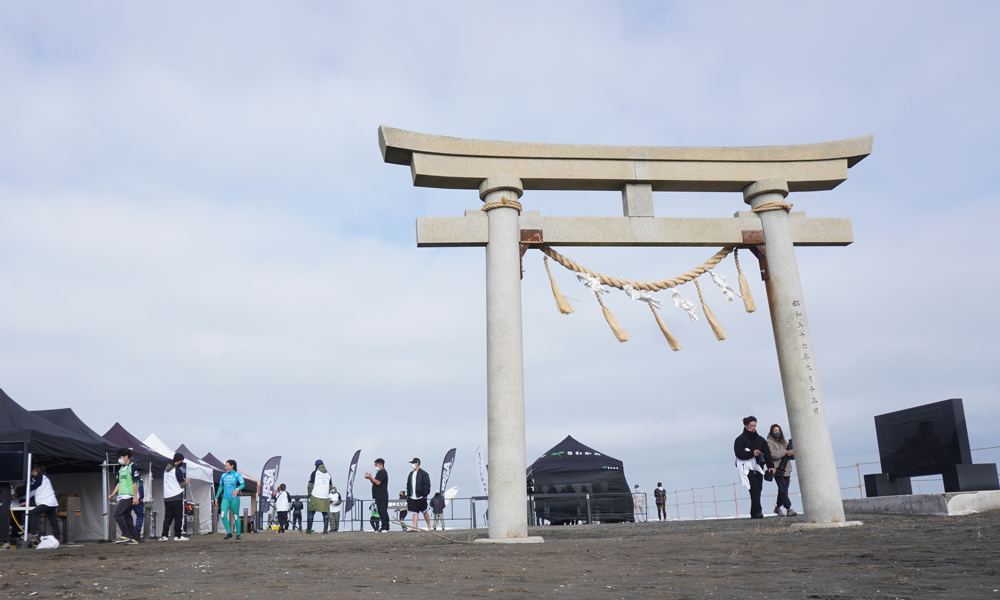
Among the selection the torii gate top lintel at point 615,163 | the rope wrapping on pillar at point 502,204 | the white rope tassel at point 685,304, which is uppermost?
the torii gate top lintel at point 615,163

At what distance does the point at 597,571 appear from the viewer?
17.4ft

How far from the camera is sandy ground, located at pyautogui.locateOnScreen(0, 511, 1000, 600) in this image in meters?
4.25

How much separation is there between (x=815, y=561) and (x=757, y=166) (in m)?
6.19

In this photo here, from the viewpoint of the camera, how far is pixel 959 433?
1159cm

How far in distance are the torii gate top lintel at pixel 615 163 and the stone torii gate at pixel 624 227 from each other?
1 centimetres

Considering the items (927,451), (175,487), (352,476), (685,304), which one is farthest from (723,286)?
(352,476)

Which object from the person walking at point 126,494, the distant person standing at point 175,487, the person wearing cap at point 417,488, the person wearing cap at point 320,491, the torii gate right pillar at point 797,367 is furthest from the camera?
the person wearing cap at point 320,491

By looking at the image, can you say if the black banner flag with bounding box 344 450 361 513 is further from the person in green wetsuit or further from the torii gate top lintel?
the torii gate top lintel

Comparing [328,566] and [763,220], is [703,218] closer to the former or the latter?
[763,220]

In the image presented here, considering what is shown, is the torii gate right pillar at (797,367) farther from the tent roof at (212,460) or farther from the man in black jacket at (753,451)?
the tent roof at (212,460)

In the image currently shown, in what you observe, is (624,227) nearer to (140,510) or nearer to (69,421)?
(140,510)

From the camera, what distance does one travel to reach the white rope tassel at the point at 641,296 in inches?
389

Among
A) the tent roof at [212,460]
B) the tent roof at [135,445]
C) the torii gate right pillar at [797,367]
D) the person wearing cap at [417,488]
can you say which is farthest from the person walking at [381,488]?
the tent roof at [212,460]

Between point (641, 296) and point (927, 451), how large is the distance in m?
6.12
